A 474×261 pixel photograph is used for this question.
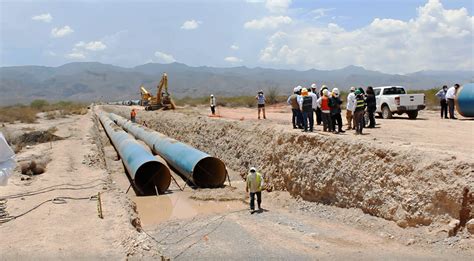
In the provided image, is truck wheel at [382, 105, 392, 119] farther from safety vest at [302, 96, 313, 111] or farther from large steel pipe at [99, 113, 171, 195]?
large steel pipe at [99, 113, 171, 195]

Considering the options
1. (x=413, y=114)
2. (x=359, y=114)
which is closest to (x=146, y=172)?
(x=359, y=114)

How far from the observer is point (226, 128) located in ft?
72.8

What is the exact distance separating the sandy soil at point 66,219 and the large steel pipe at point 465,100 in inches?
613

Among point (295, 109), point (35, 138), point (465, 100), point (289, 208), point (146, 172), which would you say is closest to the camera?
→ point (289, 208)

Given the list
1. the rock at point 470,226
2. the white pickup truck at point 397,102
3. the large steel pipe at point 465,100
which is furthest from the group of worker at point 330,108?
the large steel pipe at point 465,100

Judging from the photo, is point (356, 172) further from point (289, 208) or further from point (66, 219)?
point (66, 219)

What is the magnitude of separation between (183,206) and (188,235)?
395 cm

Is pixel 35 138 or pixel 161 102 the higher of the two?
pixel 161 102

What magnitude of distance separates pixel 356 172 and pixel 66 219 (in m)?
7.56

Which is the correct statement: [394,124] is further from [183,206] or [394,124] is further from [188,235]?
[188,235]

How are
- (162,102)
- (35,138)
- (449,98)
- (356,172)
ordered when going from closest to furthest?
(356,172)
(449,98)
(35,138)
(162,102)

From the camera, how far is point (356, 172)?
39.9 ft

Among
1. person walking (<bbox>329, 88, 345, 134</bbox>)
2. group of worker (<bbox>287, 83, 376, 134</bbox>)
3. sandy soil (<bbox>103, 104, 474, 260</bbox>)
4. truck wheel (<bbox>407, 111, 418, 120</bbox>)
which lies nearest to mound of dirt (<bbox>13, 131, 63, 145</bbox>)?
sandy soil (<bbox>103, 104, 474, 260</bbox>)

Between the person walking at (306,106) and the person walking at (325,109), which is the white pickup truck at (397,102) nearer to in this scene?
the person walking at (325,109)
